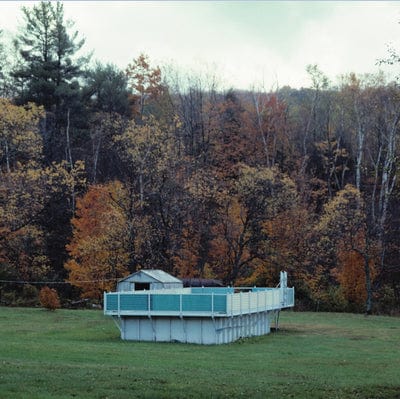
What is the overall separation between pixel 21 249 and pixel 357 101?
117 ft

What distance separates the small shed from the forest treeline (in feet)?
27.3

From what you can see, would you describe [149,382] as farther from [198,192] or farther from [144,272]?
[198,192]

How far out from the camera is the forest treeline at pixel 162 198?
5525 cm

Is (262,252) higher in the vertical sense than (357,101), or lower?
lower

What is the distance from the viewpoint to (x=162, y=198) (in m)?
59.0

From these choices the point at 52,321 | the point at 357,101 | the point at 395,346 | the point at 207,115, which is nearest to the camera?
the point at 395,346

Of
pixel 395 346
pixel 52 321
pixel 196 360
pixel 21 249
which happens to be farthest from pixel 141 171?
pixel 196 360

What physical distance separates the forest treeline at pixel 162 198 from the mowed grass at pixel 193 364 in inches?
637

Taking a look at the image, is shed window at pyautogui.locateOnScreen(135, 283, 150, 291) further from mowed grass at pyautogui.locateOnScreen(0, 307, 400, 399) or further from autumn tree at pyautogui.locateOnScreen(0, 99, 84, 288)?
autumn tree at pyautogui.locateOnScreen(0, 99, 84, 288)

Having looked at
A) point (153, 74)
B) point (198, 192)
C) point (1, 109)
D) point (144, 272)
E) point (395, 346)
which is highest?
point (153, 74)

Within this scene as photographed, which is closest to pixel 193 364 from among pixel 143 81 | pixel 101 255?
pixel 101 255

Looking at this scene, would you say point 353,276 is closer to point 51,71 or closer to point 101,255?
point 101,255

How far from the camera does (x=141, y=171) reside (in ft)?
187

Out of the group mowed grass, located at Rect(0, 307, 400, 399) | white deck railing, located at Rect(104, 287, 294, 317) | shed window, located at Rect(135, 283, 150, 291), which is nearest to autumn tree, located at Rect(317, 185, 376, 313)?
mowed grass, located at Rect(0, 307, 400, 399)
